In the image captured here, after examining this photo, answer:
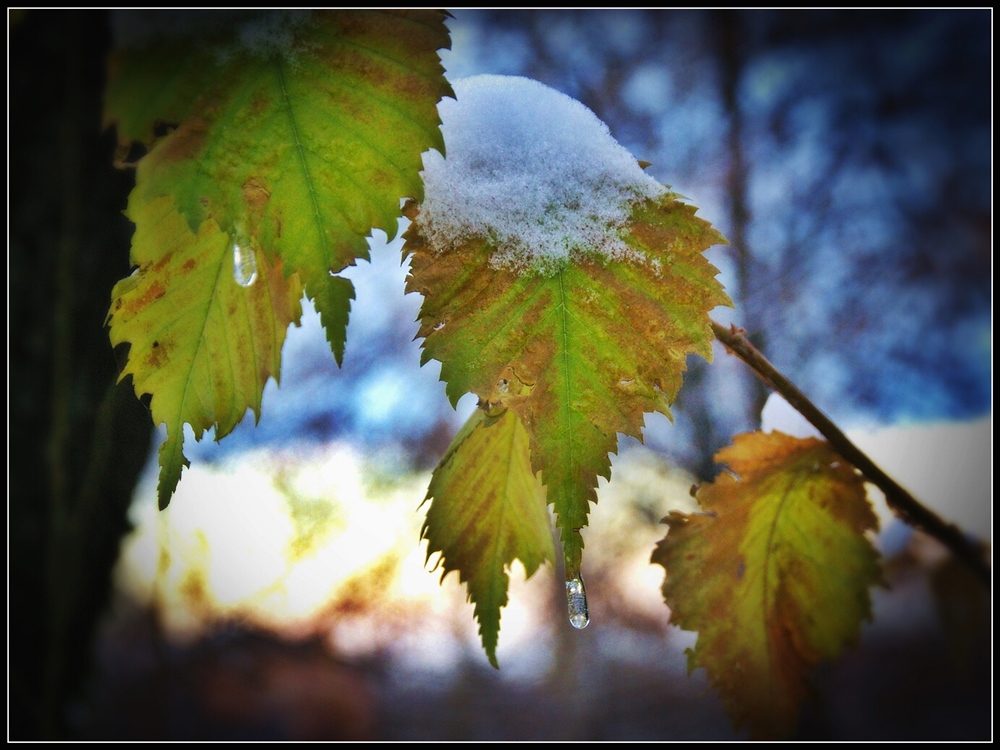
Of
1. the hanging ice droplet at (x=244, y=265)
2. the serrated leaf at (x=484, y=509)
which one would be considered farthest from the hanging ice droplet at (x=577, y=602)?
the hanging ice droplet at (x=244, y=265)

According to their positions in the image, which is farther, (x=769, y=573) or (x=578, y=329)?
(x=769, y=573)

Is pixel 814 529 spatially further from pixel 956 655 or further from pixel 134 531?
pixel 134 531

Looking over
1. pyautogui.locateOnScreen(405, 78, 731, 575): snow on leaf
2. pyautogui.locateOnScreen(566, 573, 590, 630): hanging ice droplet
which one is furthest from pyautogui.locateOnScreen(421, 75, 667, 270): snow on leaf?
pyautogui.locateOnScreen(566, 573, 590, 630): hanging ice droplet

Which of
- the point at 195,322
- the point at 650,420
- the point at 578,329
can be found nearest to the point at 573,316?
the point at 578,329

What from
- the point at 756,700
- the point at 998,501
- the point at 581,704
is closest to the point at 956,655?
the point at 998,501

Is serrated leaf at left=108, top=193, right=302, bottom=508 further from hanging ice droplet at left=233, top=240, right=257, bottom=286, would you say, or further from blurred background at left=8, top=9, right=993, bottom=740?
blurred background at left=8, top=9, right=993, bottom=740

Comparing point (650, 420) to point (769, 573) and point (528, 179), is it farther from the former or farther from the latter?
point (528, 179)
